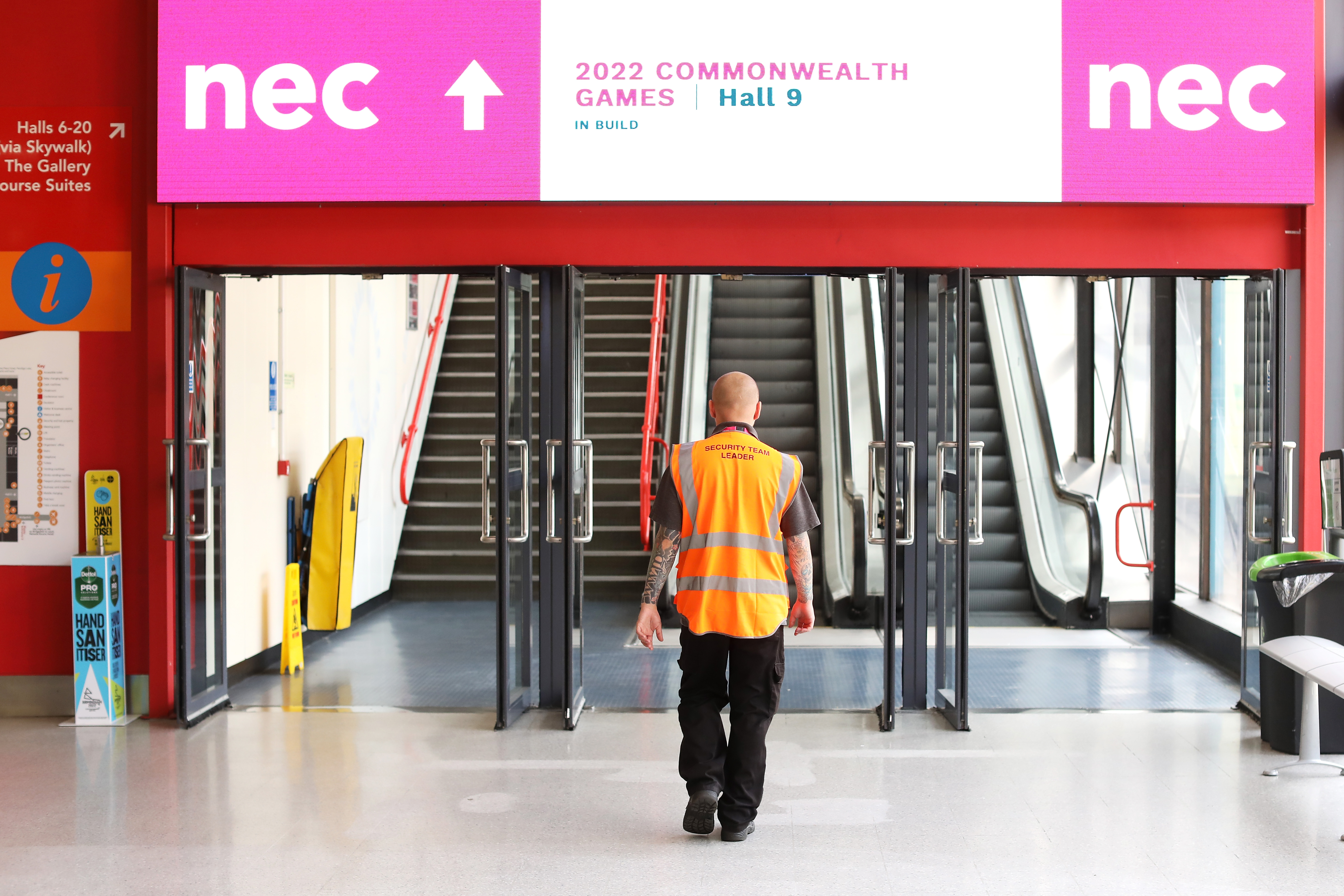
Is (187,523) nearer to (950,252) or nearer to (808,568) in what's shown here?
(808,568)

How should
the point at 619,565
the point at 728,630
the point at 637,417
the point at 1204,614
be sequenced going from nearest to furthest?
the point at 728,630, the point at 1204,614, the point at 619,565, the point at 637,417

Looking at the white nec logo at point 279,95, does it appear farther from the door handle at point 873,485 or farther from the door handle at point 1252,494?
the door handle at point 1252,494

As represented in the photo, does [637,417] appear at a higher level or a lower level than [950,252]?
lower

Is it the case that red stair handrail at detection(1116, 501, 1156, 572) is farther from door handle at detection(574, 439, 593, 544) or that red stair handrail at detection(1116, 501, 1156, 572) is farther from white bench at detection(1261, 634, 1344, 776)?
door handle at detection(574, 439, 593, 544)

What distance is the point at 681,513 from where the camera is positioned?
11.1 ft

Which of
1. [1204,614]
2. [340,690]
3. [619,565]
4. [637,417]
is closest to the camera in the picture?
[340,690]

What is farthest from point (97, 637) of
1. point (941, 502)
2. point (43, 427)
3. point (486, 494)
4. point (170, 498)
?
point (941, 502)

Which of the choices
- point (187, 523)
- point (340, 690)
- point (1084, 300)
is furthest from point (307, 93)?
point (1084, 300)

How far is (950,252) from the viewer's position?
15.8 ft

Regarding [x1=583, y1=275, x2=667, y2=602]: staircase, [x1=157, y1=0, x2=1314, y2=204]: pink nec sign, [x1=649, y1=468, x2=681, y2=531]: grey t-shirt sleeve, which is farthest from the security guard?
[x1=583, y1=275, x2=667, y2=602]: staircase

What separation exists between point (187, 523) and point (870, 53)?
141 inches

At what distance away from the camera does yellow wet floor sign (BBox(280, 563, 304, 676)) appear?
5.66m

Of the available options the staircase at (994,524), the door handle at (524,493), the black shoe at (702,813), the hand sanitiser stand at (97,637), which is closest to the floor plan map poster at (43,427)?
the hand sanitiser stand at (97,637)

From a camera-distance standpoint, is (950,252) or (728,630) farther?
(950,252)
